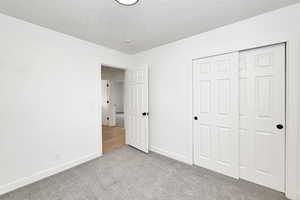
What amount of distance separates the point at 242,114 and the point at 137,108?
7.15 feet

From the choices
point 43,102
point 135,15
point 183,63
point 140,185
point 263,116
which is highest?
point 135,15

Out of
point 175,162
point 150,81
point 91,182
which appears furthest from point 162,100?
point 91,182

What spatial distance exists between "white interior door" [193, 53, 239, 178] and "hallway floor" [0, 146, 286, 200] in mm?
238

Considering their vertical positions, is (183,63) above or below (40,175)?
above

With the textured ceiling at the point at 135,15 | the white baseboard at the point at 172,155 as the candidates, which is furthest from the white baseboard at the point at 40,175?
the textured ceiling at the point at 135,15

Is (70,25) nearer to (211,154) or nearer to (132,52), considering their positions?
(132,52)

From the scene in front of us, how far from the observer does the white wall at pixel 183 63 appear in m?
1.72

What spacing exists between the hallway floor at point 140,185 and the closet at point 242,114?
0.81 ft

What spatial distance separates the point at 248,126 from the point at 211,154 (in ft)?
2.56

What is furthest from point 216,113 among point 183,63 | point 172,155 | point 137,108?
point 137,108

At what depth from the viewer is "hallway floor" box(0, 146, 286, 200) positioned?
1690 mm

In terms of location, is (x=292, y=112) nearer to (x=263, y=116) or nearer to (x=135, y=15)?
(x=263, y=116)

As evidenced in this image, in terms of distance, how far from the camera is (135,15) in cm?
181

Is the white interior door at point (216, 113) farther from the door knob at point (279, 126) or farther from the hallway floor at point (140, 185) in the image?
the door knob at point (279, 126)
